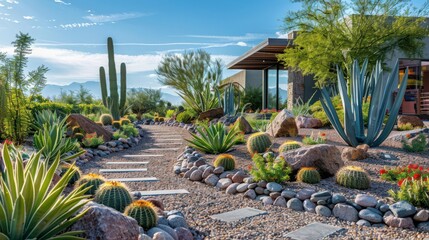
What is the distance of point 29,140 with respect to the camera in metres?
9.59

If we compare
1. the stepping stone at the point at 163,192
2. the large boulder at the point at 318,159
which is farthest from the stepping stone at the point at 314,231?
the stepping stone at the point at 163,192

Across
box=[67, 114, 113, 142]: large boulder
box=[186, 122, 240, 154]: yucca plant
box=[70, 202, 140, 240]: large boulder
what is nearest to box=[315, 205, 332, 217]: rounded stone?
box=[70, 202, 140, 240]: large boulder

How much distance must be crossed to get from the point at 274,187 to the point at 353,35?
13701 millimetres

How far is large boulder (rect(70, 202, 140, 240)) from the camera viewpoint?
2.51m

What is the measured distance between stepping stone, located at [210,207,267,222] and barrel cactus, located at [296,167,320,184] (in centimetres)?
114

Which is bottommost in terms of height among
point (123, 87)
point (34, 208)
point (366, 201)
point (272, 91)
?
point (366, 201)

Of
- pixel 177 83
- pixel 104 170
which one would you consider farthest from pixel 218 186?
pixel 177 83

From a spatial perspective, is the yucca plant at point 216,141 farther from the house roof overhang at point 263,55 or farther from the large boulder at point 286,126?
the house roof overhang at point 263,55

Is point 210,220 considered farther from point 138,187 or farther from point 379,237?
point 138,187

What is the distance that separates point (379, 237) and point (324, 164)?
203 cm

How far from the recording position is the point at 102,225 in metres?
2.52

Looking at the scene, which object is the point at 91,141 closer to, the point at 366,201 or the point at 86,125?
the point at 86,125

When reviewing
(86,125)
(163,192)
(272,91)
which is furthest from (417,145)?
(272,91)

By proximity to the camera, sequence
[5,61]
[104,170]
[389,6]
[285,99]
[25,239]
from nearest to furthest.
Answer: [25,239] < [104,170] < [5,61] < [389,6] < [285,99]
